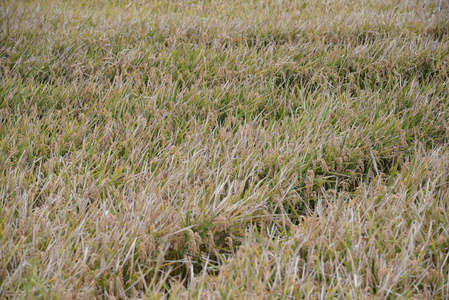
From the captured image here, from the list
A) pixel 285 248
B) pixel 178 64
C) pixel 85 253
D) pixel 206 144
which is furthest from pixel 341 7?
pixel 85 253

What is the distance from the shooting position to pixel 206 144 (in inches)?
83.7

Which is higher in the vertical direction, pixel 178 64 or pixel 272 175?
pixel 178 64

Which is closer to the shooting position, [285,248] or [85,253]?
[85,253]

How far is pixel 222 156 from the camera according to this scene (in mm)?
2062

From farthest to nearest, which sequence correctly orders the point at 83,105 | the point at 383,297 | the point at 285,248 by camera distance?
1. the point at 83,105
2. the point at 285,248
3. the point at 383,297

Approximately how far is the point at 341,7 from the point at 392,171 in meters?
2.98

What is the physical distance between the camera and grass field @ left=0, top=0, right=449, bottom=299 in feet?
4.58

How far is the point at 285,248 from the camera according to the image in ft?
4.95

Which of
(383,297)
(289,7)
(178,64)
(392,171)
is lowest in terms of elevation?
(383,297)

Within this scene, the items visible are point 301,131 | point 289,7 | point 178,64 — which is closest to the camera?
point 301,131

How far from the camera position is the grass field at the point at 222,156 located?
4.58 feet

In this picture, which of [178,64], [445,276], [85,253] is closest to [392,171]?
[445,276]

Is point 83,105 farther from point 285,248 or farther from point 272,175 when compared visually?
point 285,248

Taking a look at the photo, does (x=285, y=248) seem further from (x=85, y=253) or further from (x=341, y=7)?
(x=341, y=7)
